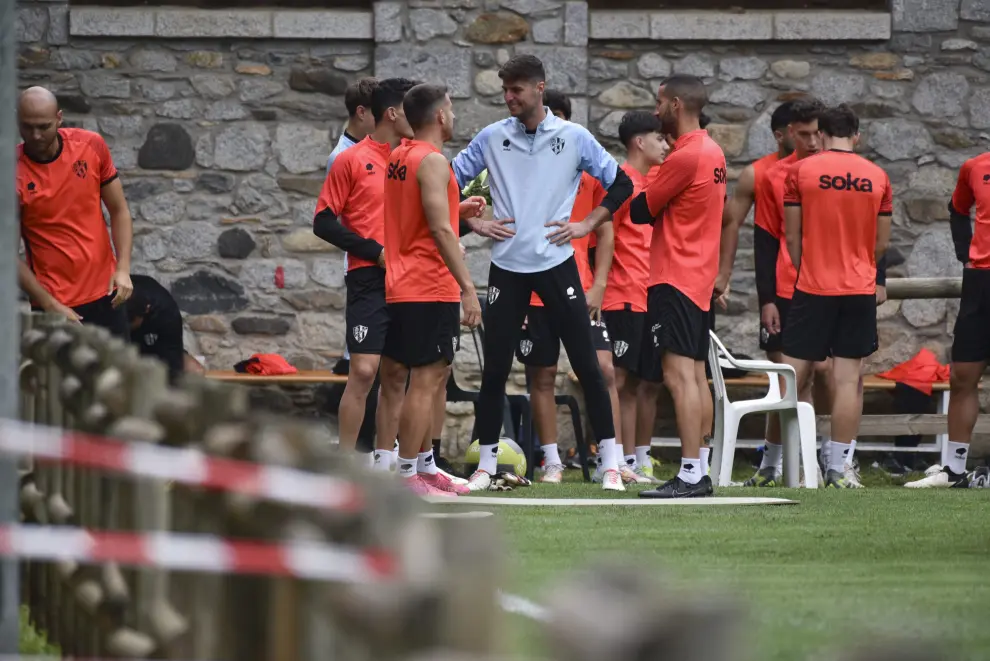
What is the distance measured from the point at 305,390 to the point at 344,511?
381 inches

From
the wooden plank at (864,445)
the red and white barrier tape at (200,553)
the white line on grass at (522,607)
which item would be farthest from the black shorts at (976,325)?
the red and white barrier tape at (200,553)

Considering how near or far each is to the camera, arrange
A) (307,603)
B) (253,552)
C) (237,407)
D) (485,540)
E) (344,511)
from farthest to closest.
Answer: (237,407)
(253,552)
(307,603)
(344,511)
(485,540)

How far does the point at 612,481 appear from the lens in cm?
771

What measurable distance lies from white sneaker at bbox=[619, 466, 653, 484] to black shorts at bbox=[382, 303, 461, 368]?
147 cm

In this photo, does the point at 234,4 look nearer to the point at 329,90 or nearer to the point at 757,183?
the point at 329,90

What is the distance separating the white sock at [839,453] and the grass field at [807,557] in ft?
3.22

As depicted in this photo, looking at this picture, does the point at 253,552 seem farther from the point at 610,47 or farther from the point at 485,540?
the point at 610,47

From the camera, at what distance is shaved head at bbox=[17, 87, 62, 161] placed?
699 centimetres

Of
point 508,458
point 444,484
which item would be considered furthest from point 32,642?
point 508,458

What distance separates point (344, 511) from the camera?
1.76m

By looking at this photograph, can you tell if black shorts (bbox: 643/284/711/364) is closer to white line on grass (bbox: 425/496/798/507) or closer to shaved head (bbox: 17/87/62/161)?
white line on grass (bbox: 425/496/798/507)

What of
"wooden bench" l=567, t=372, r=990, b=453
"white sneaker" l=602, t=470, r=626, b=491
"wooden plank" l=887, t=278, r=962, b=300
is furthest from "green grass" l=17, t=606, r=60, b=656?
"wooden plank" l=887, t=278, r=962, b=300

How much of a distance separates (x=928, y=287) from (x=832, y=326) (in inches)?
74.5

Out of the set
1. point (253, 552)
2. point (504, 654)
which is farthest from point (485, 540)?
point (253, 552)
